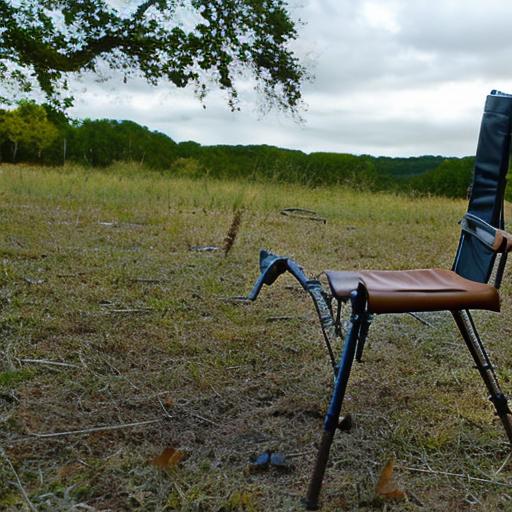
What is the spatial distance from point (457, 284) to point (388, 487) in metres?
0.57

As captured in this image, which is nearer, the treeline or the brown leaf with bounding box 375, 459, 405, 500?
the brown leaf with bounding box 375, 459, 405, 500

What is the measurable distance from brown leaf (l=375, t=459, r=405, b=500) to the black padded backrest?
64cm

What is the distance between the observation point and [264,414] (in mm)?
2188

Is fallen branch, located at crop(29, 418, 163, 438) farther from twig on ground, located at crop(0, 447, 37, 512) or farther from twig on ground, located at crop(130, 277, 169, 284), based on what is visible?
twig on ground, located at crop(130, 277, 169, 284)

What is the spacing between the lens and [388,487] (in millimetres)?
1711

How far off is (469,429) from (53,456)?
1.26m

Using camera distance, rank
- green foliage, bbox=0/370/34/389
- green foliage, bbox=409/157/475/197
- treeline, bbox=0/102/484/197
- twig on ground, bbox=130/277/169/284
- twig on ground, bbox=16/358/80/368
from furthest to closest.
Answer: green foliage, bbox=409/157/475/197 < treeline, bbox=0/102/484/197 < twig on ground, bbox=130/277/169/284 < twig on ground, bbox=16/358/80/368 < green foliage, bbox=0/370/34/389

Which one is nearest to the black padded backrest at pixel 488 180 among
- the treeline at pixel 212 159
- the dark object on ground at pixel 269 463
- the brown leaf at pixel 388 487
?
the brown leaf at pixel 388 487

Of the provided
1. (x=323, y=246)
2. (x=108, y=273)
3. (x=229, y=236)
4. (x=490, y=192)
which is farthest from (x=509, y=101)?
(x=323, y=246)

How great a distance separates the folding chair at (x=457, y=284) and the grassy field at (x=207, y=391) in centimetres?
21

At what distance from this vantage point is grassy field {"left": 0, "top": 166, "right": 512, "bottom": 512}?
5.65 feet

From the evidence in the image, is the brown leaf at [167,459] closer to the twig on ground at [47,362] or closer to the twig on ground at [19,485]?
the twig on ground at [19,485]

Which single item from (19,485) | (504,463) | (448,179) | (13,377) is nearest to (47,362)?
(13,377)

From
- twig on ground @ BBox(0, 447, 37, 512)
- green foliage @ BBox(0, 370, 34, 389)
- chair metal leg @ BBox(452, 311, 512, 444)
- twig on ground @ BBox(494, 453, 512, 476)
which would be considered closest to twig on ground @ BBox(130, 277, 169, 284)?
green foliage @ BBox(0, 370, 34, 389)
